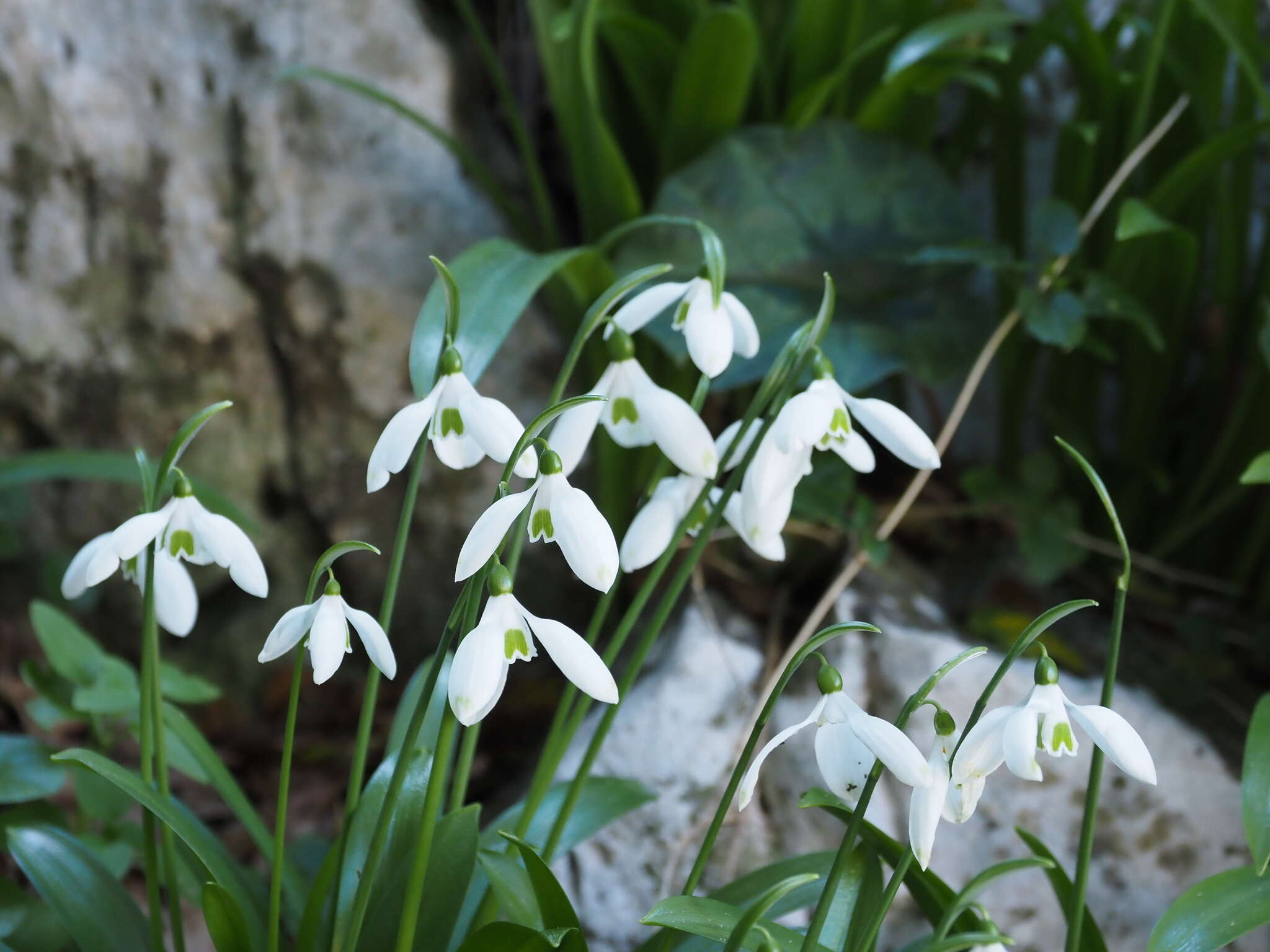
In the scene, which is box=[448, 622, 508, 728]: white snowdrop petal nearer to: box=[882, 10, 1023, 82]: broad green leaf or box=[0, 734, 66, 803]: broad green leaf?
box=[0, 734, 66, 803]: broad green leaf

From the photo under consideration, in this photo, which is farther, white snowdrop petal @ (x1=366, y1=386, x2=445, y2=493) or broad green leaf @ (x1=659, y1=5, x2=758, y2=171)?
broad green leaf @ (x1=659, y1=5, x2=758, y2=171)

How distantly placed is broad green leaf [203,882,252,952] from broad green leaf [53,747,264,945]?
0.01 m

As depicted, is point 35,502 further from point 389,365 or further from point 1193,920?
point 1193,920

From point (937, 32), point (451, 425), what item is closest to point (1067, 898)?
point (451, 425)

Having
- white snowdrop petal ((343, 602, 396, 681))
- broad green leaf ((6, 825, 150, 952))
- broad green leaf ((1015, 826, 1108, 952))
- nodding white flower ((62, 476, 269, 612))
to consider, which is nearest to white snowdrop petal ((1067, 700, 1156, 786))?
broad green leaf ((1015, 826, 1108, 952))

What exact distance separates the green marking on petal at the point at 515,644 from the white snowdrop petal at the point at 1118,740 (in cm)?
35

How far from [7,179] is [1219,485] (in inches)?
81.4

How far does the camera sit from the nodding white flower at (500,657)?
2.01ft

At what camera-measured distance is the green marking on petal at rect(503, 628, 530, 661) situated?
0.63 meters

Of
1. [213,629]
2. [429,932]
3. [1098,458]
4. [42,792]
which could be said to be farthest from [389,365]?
[1098,458]

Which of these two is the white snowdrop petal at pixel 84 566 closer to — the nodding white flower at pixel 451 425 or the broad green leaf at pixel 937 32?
the nodding white flower at pixel 451 425

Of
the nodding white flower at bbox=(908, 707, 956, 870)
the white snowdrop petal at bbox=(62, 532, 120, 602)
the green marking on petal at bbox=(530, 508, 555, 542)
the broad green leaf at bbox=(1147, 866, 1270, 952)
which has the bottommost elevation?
the broad green leaf at bbox=(1147, 866, 1270, 952)

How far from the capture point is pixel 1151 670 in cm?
151

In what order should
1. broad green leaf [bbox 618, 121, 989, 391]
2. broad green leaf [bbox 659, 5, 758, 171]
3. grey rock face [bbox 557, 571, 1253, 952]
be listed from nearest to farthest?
grey rock face [bbox 557, 571, 1253, 952] < broad green leaf [bbox 659, 5, 758, 171] < broad green leaf [bbox 618, 121, 989, 391]
